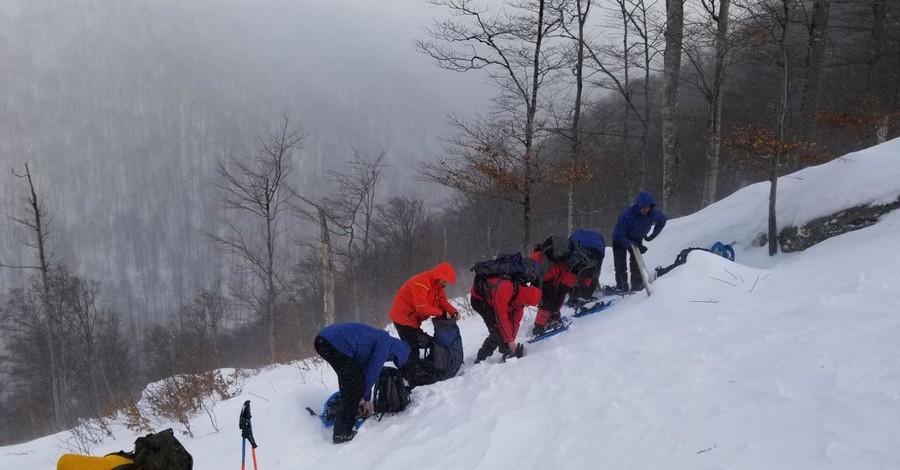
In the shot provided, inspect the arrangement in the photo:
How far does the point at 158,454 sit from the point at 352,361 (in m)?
2.15

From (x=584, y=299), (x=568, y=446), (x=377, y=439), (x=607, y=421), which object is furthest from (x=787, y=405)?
(x=584, y=299)

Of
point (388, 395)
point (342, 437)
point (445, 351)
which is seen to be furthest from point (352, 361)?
point (445, 351)

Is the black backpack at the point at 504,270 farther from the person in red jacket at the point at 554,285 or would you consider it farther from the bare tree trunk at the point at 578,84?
the bare tree trunk at the point at 578,84

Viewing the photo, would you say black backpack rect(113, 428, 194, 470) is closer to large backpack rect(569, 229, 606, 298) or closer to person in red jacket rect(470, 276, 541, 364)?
person in red jacket rect(470, 276, 541, 364)

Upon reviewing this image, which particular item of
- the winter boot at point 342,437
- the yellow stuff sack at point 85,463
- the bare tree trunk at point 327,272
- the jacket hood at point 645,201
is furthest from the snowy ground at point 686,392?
the bare tree trunk at point 327,272

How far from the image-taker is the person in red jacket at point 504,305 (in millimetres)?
5824

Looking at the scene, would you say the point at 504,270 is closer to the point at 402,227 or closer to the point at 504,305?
the point at 504,305

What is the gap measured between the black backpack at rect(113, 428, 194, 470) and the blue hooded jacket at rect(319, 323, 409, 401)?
1907 millimetres

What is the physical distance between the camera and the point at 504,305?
19.1ft

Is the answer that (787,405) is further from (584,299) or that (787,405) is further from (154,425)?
(154,425)

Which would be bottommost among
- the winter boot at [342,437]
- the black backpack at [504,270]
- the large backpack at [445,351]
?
the winter boot at [342,437]

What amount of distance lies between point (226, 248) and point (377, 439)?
61.3ft

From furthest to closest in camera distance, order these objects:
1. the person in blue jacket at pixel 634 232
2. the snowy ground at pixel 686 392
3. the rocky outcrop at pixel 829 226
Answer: the person in blue jacket at pixel 634 232, the rocky outcrop at pixel 829 226, the snowy ground at pixel 686 392

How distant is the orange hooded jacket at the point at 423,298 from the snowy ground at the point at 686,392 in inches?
32.5
